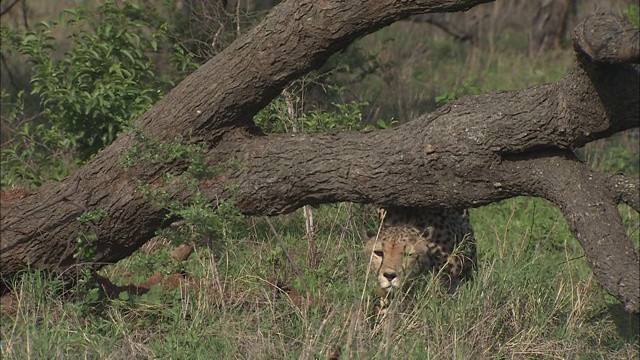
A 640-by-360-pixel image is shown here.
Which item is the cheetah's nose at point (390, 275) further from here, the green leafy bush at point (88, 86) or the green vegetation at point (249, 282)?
the green leafy bush at point (88, 86)

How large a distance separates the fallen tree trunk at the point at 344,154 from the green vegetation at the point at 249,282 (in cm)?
11

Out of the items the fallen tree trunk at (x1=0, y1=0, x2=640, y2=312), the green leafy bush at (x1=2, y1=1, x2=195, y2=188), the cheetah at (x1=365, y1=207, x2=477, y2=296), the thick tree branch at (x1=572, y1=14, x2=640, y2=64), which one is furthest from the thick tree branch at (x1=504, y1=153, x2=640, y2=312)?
the green leafy bush at (x1=2, y1=1, x2=195, y2=188)

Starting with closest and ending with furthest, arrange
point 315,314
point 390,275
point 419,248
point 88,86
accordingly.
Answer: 1. point 315,314
2. point 390,275
3. point 419,248
4. point 88,86

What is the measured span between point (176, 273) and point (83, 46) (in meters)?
1.61

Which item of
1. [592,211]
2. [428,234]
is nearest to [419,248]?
[428,234]

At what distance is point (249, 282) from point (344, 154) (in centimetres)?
Answer: 87

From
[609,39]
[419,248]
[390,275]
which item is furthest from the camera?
[419,248]

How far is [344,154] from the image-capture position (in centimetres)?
435

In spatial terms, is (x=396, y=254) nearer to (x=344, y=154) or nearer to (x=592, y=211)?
(x=344, y=154)

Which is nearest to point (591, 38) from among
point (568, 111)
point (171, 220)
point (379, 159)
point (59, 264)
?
point (568, 111)

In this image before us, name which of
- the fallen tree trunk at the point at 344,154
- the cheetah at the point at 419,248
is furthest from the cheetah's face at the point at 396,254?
the fallen tree trunk at the point at 344,154

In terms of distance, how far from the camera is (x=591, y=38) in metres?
3.43

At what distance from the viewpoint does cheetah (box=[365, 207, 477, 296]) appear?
4805mm

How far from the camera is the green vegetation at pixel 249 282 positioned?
13.8ft
